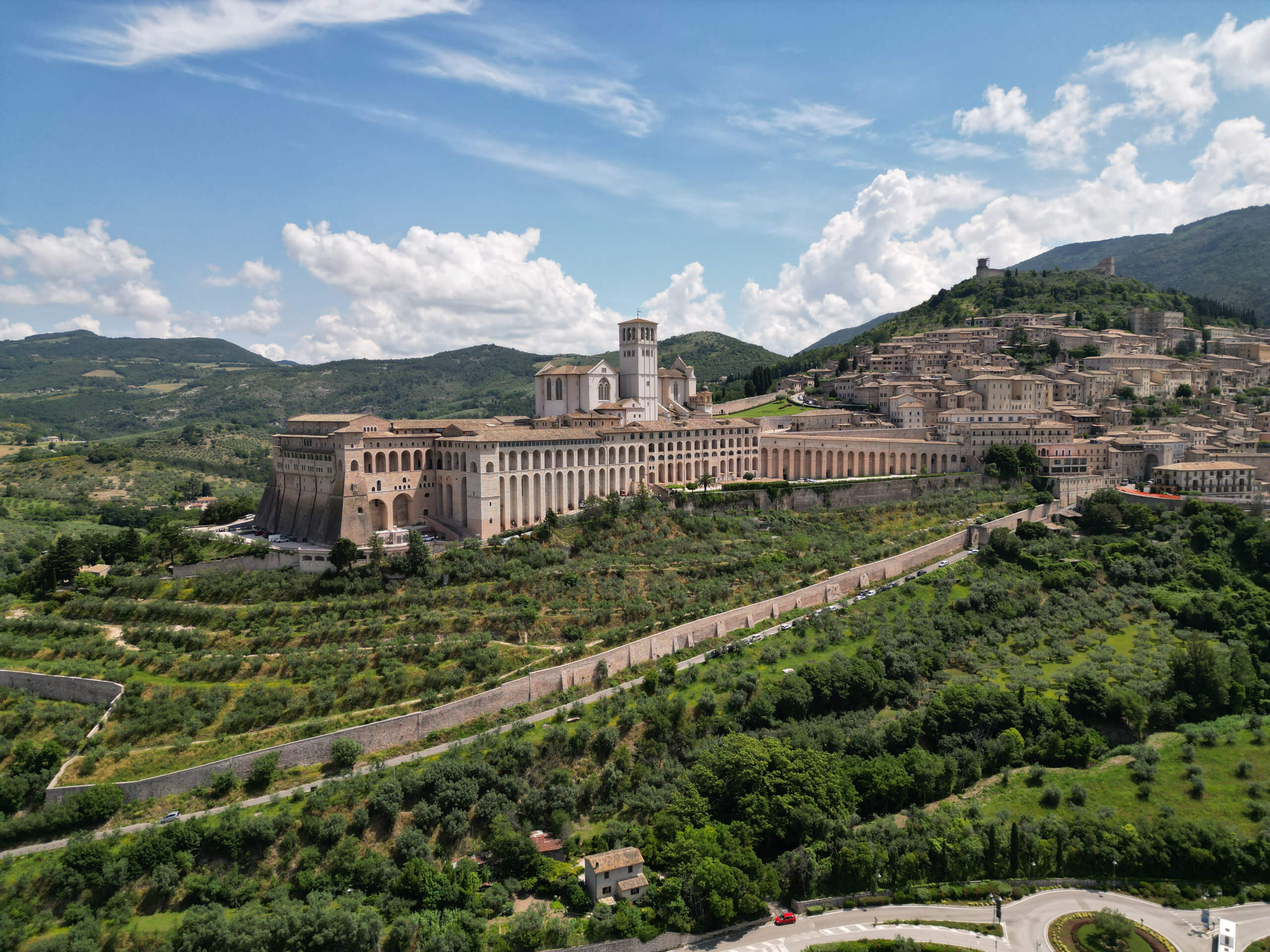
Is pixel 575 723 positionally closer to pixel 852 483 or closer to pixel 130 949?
pixel 130 949

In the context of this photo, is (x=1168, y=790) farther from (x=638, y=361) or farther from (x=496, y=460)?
(x=638, y=361)

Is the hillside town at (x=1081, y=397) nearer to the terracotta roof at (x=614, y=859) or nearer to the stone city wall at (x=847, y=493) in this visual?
the stone city wall at (x=847, y=493)

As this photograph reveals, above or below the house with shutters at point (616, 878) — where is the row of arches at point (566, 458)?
above

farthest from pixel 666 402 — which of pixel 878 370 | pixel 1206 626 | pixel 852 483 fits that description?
pixel 1206 626

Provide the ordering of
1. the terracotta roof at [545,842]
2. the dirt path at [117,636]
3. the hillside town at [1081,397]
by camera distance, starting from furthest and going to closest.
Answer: the hillside town at [1081,397] < the dirt path at [117,636] < the terracotta roof at [545,842]

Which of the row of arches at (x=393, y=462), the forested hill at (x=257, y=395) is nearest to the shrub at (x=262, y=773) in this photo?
the row of arches at (x=393, y=462)

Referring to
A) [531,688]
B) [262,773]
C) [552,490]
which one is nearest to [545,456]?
[552,490]

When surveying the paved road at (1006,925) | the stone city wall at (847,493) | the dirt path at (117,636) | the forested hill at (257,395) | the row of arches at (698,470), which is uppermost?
the forested hill at (257,395)
